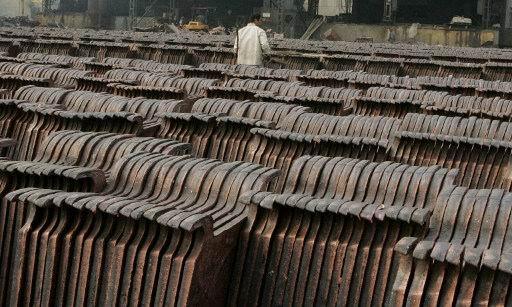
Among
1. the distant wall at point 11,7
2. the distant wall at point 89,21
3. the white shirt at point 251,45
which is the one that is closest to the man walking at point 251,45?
the white shirt at point 251,45

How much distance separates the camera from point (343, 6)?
174 ft

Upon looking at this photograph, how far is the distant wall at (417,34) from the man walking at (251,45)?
28.7m

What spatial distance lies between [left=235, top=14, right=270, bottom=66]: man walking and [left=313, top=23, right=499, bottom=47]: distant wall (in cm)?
2868

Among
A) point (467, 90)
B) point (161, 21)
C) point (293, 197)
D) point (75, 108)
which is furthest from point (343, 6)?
point (293, 197)

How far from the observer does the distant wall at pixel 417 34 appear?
41969 millimetres

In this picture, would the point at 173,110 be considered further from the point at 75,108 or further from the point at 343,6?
the point at 343,6

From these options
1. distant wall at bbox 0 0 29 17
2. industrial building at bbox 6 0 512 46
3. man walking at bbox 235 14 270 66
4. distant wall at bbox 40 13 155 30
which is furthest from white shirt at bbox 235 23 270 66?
distant wall at bbox 0 0 29 17

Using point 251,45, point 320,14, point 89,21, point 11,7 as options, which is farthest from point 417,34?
point 11,7

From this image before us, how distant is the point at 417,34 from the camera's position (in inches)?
1745

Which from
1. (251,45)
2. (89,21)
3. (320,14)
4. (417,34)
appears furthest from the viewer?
(89,21)

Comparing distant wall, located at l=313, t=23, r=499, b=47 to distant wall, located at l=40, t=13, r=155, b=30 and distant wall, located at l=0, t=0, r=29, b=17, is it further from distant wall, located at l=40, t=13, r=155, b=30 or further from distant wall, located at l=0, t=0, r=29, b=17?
distant wall, located at l=0, t=0, r=29, b=17

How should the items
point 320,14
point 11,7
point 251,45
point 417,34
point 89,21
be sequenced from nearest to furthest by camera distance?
point 251,45 → point 417,34 → point 320,14 → point 89,21 → point 11,7

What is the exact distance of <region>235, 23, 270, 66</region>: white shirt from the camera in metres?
15.0

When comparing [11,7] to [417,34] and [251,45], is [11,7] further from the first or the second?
[251,45]
